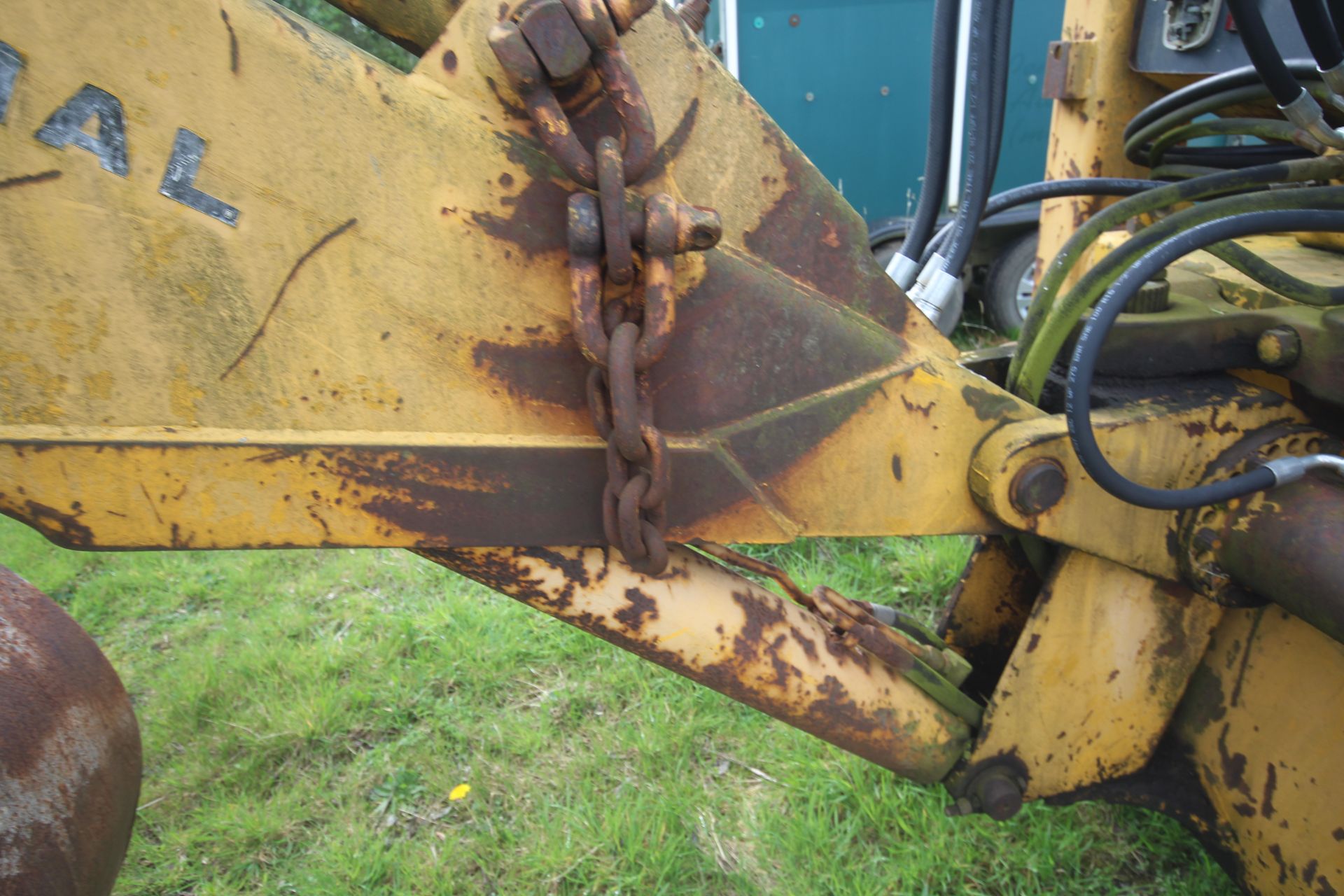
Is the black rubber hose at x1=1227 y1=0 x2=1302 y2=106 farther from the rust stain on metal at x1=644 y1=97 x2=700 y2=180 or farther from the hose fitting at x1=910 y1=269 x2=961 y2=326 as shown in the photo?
the rust stain on metal at x1=644 y1=97 x2=700 y2=180

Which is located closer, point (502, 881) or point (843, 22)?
point (502, 881)

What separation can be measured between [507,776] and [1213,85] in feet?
6.86

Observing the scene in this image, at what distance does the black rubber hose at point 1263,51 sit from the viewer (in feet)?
3.87

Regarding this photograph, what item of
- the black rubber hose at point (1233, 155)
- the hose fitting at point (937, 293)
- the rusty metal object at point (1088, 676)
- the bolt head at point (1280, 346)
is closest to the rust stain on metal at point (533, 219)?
the hose fitting at point (937, 293)

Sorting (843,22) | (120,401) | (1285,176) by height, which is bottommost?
(120,401)

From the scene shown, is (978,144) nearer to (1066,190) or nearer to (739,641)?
(1066,190)

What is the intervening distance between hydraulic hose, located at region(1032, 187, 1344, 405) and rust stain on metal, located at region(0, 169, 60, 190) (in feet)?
3.85

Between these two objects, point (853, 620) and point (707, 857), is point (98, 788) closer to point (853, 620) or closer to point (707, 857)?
point (853, 620)

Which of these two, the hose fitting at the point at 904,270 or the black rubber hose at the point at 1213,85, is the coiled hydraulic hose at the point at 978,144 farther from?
the black rubber hose at the point at 1213,85

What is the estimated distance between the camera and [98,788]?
1.12 m

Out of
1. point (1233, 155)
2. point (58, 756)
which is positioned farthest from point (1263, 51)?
point (58, 756)

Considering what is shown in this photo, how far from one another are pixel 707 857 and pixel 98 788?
1.24 metres

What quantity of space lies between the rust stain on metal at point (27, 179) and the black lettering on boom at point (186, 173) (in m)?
0.09

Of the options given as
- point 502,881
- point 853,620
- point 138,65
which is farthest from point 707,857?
point 138,65
